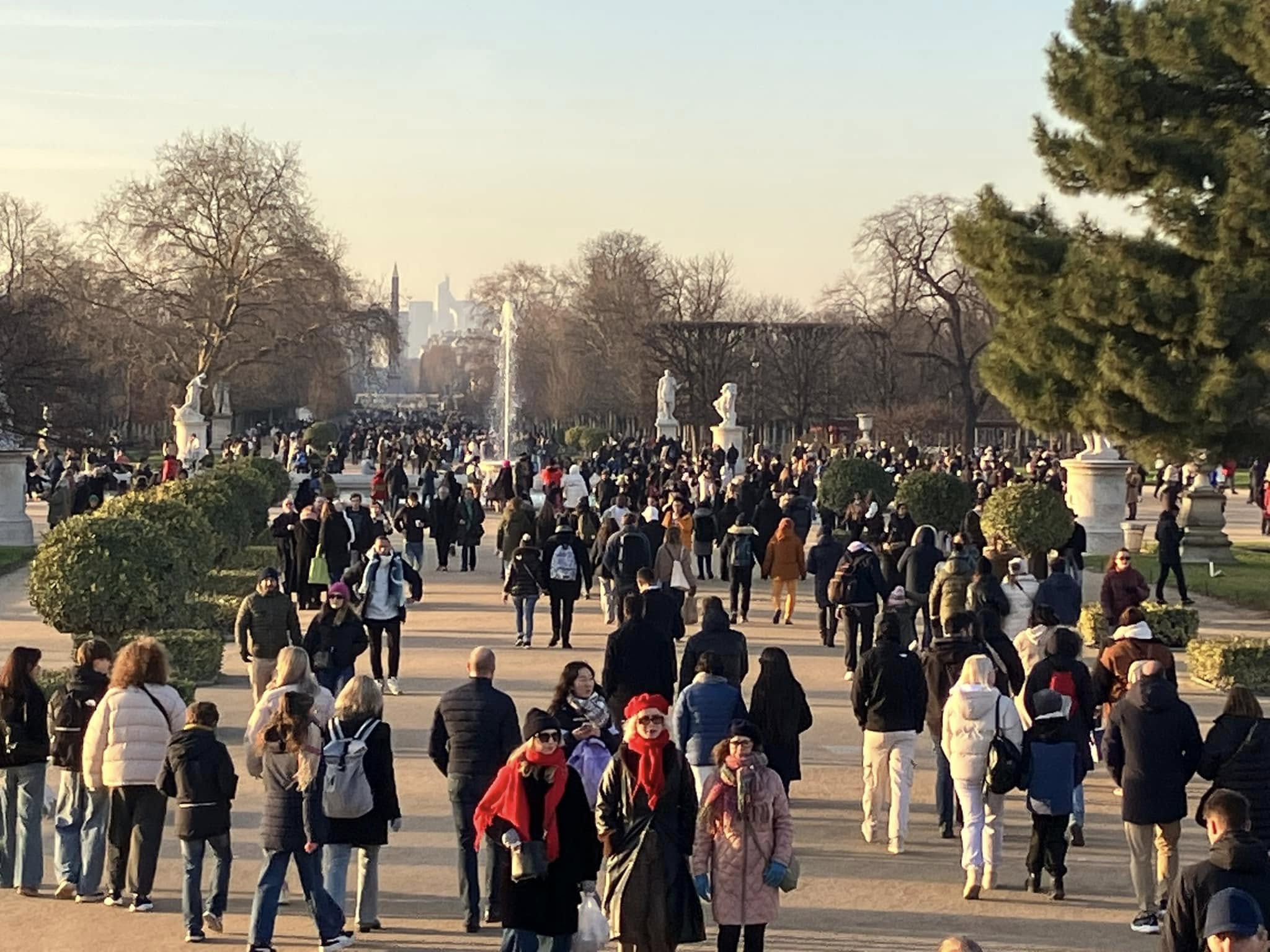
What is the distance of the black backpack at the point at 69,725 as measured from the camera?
9.69 meters

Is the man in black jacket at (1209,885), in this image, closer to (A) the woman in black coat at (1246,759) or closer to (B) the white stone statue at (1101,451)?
(A) the woman in black coat at (1246,759)

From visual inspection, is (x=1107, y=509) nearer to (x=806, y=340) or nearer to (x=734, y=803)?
(x=734, y=803)

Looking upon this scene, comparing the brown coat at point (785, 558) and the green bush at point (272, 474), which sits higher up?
the green bush at point (272, 474)

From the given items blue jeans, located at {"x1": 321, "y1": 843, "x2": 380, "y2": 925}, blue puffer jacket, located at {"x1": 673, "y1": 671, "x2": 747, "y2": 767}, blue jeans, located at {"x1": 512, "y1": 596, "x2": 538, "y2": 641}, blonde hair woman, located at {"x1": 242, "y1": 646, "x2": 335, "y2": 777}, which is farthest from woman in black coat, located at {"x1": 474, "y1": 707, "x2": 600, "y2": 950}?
blue jeans, located at {"x1": 512, "y1": 596, "x2": 538, "y2": 641}

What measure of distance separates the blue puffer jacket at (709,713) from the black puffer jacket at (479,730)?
1167 millimetres

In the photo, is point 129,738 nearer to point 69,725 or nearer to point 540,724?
point 69,725

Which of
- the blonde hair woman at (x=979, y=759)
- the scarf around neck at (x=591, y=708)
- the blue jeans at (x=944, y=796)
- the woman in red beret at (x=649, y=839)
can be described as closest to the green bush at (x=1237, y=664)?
the blue jeans at (x=944, y=796)

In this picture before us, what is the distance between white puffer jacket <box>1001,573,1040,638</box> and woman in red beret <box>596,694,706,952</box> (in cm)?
881

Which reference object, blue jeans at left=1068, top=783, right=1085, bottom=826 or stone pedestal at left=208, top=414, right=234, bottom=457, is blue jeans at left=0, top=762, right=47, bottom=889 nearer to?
blue jeans at left=1068, top=783, right=1085, bottom=826

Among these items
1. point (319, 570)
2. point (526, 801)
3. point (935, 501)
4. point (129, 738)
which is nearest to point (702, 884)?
point (526, 801)

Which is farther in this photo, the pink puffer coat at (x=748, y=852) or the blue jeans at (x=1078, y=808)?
the blue jeans at (x=1078, y=808)

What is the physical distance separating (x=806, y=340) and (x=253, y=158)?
2159 centimetres

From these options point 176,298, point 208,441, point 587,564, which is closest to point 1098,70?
point 587,564

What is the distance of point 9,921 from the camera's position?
9.27m
